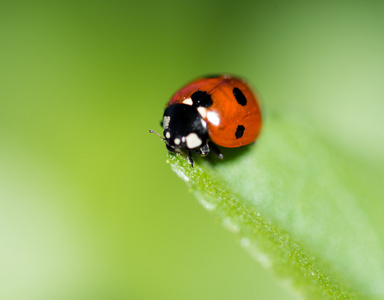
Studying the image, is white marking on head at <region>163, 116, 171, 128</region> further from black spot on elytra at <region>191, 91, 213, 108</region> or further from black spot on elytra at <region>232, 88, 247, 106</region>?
black spot on elytra at <region>232, 88, 247, 106</region>

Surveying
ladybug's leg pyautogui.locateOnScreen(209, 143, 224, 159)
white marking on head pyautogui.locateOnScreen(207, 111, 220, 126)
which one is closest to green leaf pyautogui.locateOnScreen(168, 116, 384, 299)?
ladybug's leg pyautogui.locateOnScreen(209, 143, 224, 159)

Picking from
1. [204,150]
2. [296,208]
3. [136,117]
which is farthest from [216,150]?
[136,117]

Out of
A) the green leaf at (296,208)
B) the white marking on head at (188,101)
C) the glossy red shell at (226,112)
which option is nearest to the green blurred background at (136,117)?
the green leaf at (296,208)

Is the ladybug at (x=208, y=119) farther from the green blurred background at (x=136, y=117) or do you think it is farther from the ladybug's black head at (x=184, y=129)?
the green blurred background at (x=136, y=117)

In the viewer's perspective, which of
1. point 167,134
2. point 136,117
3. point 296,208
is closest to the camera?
point 296,208

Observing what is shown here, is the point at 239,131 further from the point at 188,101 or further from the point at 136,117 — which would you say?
the point at 136,117

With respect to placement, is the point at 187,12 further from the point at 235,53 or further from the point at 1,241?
the point at 1,241

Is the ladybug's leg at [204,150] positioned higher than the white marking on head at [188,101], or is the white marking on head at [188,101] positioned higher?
the white marking on head at [188,101]
